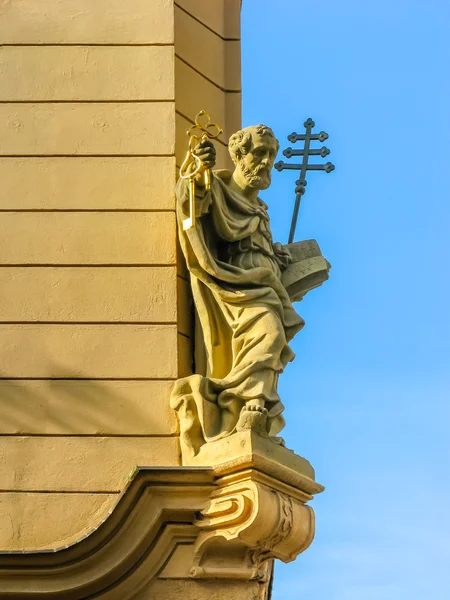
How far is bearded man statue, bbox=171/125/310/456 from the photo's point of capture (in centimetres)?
980

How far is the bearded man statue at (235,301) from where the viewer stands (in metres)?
9.80

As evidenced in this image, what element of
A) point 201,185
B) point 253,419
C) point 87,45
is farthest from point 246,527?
point 87,45

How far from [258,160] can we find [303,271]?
69 centimetres

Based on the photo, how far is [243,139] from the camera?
10336 millimetres

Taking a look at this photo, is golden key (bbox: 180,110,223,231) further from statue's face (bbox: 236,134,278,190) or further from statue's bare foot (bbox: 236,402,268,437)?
statue's bare foot (bbox: 236,402,268,437)

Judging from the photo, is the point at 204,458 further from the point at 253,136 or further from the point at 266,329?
the point at 253,136

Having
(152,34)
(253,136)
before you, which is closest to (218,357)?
(253,136)

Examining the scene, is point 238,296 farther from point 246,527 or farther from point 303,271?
point 246,527

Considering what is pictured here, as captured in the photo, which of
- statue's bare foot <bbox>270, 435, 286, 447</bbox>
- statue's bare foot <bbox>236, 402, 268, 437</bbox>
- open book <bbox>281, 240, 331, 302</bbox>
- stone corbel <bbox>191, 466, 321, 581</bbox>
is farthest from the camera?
open book <bbox>281, 240, 331, 302</bbox>

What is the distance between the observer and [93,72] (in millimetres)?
10742

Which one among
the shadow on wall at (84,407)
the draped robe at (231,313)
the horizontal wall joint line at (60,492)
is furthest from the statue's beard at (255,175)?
the horizontal wall joint line at (60,492)

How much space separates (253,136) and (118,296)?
45.6 inches

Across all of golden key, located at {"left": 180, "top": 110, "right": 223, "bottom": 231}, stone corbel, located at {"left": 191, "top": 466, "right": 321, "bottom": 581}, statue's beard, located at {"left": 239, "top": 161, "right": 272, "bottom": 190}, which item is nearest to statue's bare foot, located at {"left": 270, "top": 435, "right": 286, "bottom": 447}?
stone corbel, located at {"left": 191, "top": 466, "right": 321, "bottom": 581}

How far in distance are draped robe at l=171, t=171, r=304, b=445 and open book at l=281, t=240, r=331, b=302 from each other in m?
0.15
